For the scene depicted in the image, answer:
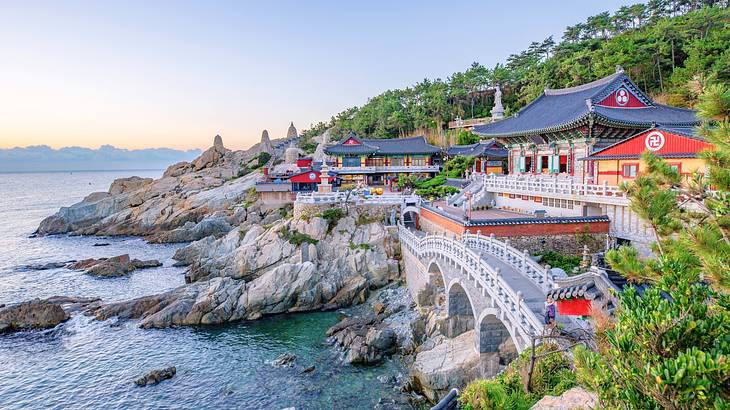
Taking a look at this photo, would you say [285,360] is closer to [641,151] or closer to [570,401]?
[570,401]

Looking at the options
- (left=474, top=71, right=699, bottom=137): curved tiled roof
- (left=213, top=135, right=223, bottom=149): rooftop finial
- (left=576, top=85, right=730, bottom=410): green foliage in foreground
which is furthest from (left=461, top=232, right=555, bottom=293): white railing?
(left=213, top=135, right=223, bottom=149): rooftop finial

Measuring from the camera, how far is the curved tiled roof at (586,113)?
29.6m

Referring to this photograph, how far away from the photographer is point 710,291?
689 centimetres

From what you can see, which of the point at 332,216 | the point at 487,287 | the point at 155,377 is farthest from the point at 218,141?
the point at 487,287

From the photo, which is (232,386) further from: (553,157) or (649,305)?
(553,157)

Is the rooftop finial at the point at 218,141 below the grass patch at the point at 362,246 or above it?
above

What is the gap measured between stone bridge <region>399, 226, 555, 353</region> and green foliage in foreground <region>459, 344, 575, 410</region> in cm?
101

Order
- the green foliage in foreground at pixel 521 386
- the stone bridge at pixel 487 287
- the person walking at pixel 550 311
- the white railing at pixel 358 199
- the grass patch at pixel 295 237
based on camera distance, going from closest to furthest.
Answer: the green foliage in foreground at pixel 521 386
the person walking at pixel 550 311
the stone bridge at pixel 487 287
the grass patch at pixel 295 237
the white railing at pixel 358 199

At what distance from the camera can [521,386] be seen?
537 inches

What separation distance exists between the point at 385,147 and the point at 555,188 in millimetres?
39640

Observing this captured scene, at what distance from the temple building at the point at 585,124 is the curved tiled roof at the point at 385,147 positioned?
90.9 feet

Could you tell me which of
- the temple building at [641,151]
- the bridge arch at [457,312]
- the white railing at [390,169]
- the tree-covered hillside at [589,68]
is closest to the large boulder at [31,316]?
the bridge arch at [457,312]

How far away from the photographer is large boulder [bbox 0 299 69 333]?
104 ft

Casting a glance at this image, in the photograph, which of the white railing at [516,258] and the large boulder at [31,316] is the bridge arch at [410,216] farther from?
the large boulder at [31,316]
